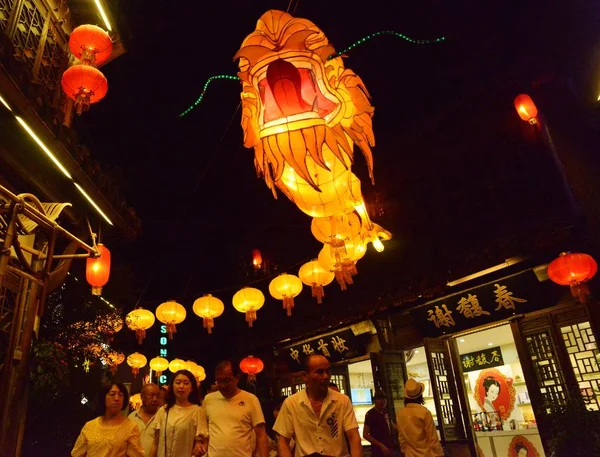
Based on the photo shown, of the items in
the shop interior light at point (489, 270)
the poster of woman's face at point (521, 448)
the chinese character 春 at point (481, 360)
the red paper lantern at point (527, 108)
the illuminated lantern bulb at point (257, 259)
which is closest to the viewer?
the shop interior light at point (489, 270)

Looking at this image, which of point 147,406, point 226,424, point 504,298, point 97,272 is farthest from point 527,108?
point 97,272

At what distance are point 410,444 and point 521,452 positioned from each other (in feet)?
20.7

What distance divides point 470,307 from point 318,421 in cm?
654

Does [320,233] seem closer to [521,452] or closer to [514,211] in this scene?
[514,211]

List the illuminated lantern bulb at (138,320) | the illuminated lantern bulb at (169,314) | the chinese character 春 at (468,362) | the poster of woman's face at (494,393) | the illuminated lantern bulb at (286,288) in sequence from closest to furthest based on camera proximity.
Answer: the illuminated lantern bulb at (286,288)
the illuminated lantern bulb at (169,314)
the illuminated lantern bulb at (138,320)
the poster of woman's face at (494,393)
the chinese character 春 at (468,362)

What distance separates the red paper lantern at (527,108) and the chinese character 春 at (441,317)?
4396 mm

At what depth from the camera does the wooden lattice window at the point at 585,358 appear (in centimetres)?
775

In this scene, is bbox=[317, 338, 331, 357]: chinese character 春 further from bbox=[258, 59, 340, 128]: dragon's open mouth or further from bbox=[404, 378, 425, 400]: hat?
bbox=[258, 59, 340, 128]: dragon's open mouth

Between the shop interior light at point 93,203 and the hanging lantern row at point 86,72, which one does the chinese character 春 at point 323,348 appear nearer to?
the shop interior light at point 93,203

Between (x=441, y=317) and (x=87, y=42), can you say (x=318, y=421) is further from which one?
(x=441, y=317)

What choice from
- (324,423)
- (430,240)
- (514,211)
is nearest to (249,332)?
(430,240)

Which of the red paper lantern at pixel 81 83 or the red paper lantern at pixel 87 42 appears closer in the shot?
the red paper lantern at pixel 81 83

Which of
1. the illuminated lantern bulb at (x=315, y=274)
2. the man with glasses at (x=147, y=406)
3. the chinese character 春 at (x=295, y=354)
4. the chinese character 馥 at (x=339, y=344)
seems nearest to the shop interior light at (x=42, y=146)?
the man with glasses at (x=147, y=406)

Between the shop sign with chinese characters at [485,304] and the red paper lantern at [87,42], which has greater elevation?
the red paper lantern at [87,42]
